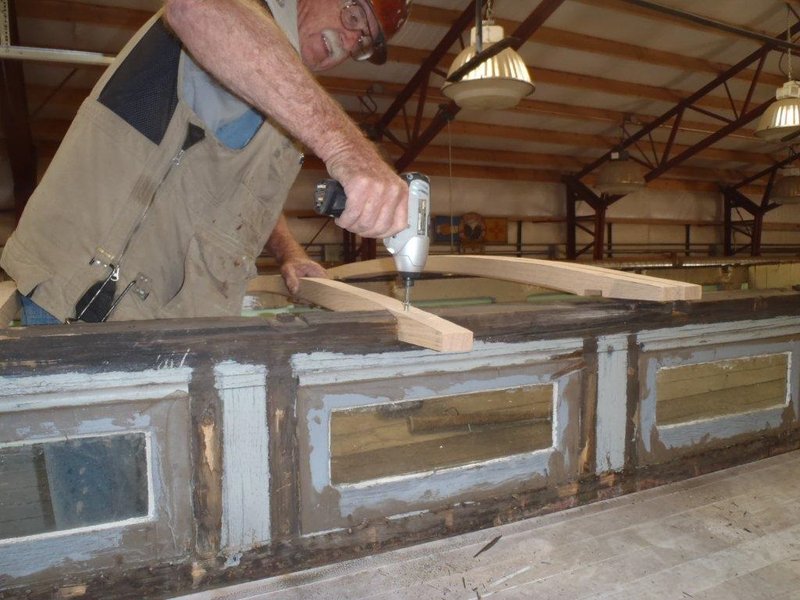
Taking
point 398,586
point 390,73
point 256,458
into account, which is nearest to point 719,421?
point 398,586

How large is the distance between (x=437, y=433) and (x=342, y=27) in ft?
4.99

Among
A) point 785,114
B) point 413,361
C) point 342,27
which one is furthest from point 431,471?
point 785,114

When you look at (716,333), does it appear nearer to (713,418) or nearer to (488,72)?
(713,418)

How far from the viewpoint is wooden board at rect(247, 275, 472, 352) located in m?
1.07

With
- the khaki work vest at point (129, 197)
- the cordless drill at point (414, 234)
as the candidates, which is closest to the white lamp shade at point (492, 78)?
the khaki work vest at point (129, 197)

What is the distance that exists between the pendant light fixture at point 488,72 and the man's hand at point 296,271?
97.7 inches

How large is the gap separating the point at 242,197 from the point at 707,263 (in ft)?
20.7

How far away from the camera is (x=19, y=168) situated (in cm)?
647

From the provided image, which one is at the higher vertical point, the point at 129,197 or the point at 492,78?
the point at 492,78

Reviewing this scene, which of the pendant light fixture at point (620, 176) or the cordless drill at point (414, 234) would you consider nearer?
the cordless drill at point (414, 234)

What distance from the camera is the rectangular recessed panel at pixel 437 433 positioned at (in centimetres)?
152

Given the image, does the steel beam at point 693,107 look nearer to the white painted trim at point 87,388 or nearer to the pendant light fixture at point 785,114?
the pendant light fixture at point 785,114

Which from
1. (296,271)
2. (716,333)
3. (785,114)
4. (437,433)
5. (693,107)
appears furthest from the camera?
(693,107)

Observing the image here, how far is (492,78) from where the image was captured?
381 centimetres
